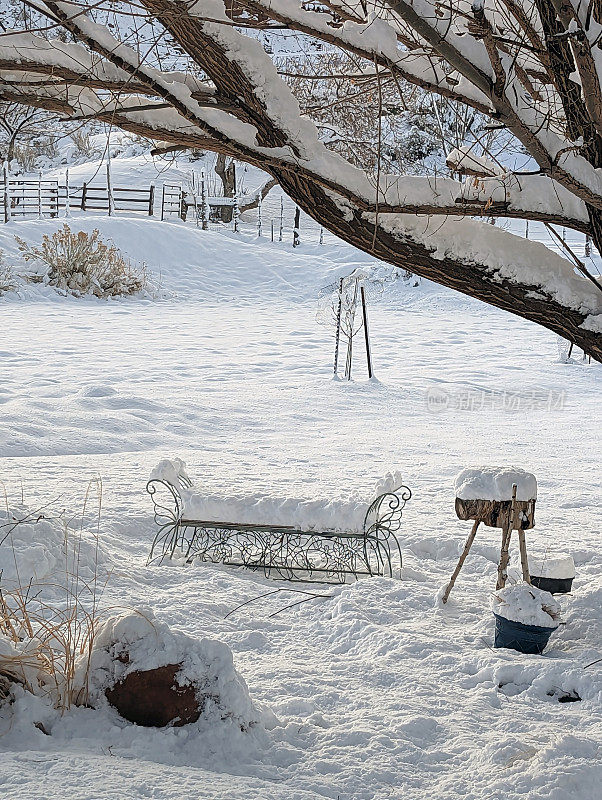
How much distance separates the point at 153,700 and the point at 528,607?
5.56 feet

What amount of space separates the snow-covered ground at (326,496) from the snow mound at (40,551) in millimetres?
152

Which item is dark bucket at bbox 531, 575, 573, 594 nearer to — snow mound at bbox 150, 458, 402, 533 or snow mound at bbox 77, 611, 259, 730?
snow mound at bbox 150, 458, 402, 533

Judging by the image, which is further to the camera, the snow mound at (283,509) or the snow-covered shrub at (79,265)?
the snow-covered shrub at (79,265)

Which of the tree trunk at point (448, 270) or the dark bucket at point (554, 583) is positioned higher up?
the tree trunk at point (448, 270)

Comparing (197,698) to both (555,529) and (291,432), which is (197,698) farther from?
(291,432)

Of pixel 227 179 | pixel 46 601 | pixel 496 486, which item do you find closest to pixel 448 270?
pixel 496 486

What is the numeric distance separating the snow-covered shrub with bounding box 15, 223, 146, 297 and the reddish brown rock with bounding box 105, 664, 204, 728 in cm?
1412

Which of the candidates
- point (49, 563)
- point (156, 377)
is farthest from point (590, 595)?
point (156, 377)

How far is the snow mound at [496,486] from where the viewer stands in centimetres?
388

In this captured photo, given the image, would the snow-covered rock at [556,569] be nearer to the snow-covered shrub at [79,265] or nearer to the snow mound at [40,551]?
the snow mound at [40,551]

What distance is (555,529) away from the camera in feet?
18.0

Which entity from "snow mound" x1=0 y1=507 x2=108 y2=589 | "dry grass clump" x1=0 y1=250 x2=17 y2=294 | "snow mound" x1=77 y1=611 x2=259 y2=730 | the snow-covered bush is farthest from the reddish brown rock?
"dry grass clump" x1=0 y1=250 x2=17 y2=294

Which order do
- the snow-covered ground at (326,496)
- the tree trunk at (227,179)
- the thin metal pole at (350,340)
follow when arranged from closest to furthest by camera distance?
the snow-covered ground at (326,496) < the thin metal pole at (350,340) < the tree trunk at (227,179)

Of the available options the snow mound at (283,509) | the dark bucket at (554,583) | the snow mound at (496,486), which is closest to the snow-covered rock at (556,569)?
the dark bucket at (554,583)
